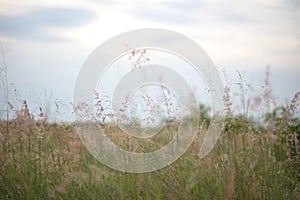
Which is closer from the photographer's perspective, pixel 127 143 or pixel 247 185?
pixel 247 185

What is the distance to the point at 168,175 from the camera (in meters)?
3.87

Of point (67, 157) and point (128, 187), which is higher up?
point (67, 157)

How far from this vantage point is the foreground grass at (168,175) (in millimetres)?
3625

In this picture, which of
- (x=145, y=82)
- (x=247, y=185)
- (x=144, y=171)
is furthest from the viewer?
(x=145, y=82)

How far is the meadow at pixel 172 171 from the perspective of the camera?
3.64 metres

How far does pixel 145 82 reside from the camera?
13.8ft

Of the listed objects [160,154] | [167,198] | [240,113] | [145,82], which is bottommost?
[167,198]

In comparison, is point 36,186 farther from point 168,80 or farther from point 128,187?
point 168,80

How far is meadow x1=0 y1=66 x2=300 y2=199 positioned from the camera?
3.64m

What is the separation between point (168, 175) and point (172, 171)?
0.26 feet

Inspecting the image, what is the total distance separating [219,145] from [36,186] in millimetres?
1790

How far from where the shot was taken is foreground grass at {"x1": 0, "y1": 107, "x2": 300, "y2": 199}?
11.9ft

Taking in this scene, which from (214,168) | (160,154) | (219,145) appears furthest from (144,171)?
(219,145)

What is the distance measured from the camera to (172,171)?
394 cm
